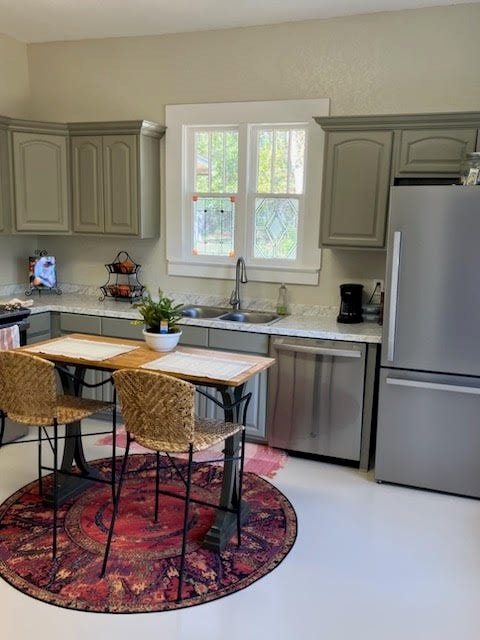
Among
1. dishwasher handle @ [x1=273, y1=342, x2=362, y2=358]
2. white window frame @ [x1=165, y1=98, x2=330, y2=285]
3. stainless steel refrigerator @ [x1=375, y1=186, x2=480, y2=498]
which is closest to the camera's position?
stainless steel refrigerator @ [x1=375, y1=186, x2=480, y2=498]

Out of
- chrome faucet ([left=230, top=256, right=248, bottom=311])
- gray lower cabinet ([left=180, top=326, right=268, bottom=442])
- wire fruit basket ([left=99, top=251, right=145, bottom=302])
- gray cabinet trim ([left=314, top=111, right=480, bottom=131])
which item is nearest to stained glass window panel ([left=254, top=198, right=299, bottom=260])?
chrome faucet ([left=230, top=256, right=248, bottom=311])

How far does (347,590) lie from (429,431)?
3.87ft

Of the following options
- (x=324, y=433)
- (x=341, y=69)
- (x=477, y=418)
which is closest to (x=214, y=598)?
(x=324, y=433)

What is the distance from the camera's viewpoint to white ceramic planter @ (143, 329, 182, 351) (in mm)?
2951

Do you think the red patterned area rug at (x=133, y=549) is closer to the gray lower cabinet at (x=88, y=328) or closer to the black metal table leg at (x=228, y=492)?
the black metal table leg at (x=228, y=492)

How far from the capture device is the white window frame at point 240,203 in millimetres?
4113

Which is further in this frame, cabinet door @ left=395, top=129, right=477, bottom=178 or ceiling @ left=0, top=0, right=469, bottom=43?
ceiling @ left=0, top=0, right=469, bottom=43

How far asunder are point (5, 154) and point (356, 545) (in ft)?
11.9

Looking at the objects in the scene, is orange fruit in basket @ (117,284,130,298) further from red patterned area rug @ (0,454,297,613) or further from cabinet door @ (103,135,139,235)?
red patterned area rug @ (0,454,297,613)

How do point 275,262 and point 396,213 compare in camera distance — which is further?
point 275,262

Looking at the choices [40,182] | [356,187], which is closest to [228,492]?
[356,187]

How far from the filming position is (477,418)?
3203mm

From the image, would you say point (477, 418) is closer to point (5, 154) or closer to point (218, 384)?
point (218, 384)

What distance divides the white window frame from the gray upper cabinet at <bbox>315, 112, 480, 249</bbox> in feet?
1.24
